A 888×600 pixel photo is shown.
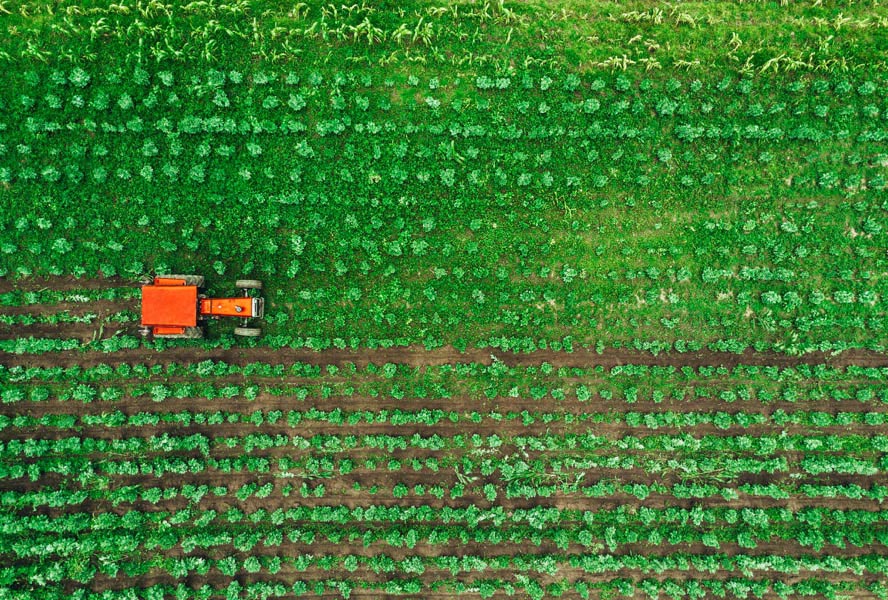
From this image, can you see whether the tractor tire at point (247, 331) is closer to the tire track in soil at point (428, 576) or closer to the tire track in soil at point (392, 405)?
the tire track in soil at point (392, 405)

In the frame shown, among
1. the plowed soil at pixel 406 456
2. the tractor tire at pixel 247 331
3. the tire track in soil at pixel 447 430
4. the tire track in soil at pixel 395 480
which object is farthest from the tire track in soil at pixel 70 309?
the tire track in soil at pixel 395 480

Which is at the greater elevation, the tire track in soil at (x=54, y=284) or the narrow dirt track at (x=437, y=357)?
the tire track in soil at (x=54, y=284)

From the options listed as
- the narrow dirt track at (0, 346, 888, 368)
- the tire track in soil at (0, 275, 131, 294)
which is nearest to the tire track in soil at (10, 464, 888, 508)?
the narrow dirt track at (0, 346, 888, 368)

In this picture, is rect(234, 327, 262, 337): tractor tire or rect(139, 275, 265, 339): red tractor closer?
rect(139, 275, 265, 339): red tractor

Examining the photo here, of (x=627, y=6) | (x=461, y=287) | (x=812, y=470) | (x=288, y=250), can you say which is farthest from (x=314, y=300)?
(x=812, y=470)

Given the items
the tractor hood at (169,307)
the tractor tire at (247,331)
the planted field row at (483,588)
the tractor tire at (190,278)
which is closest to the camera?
the tractor hood at (169,307)

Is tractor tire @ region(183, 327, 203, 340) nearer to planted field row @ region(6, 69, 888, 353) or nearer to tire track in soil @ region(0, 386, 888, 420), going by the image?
tire track in soil @ region(0, 386, 888, 420)
